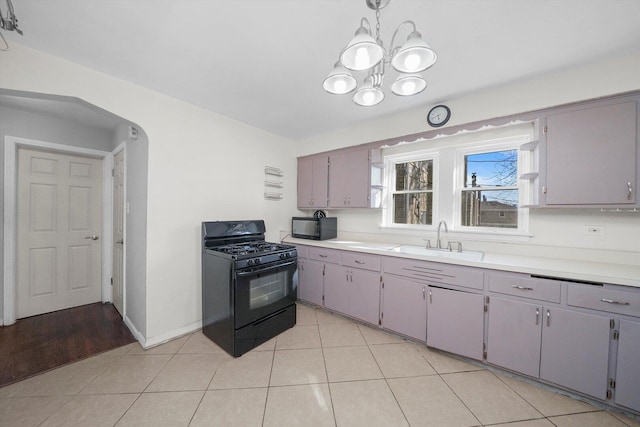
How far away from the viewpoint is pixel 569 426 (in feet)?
4.72

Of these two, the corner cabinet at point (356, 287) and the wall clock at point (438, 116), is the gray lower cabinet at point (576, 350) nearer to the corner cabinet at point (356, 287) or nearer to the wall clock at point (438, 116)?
the corner cabinet at point (356, 287)

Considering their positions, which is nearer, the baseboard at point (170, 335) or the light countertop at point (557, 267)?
the light countertop at point (557, 267)

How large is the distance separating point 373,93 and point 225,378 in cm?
244

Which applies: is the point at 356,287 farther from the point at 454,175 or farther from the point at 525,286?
the point at 454,175

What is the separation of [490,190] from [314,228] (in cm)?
216

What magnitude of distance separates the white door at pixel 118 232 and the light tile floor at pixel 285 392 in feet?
3.77

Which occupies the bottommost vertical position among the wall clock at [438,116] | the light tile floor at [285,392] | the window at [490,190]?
the light tile floor at [285,392]

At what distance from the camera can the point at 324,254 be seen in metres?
2.98

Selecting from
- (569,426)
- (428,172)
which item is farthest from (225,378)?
(428,172)

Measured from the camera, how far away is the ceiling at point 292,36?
134cm

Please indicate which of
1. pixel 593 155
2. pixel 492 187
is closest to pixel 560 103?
pixel 593 155

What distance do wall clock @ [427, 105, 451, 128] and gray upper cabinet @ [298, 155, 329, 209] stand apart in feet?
4.85

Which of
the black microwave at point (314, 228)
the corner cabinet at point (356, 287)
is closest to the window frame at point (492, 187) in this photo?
the corner cabinet at point (356, 287)

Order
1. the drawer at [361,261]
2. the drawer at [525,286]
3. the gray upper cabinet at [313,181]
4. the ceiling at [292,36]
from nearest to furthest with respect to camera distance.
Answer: the ceiling at [292,36] → the drawer at [525,286] → the drawer at [361,261] → the gray upper cabinet at [313,181]
